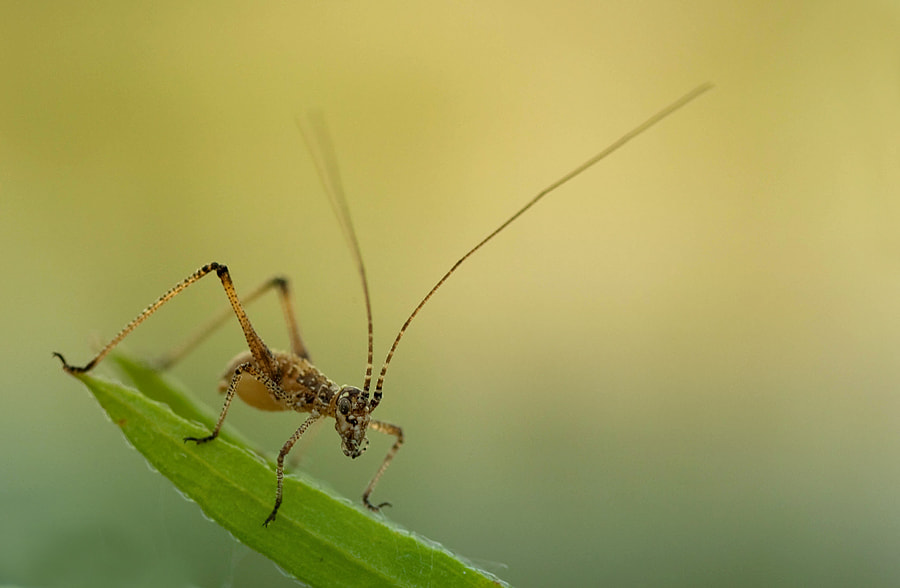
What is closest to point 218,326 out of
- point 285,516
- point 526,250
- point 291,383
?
point 291,383

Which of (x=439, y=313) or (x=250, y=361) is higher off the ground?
(x=250, y=361)

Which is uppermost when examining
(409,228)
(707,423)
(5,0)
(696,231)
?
(5,0)

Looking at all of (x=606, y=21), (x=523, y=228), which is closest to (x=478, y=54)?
(x=606, y=21)

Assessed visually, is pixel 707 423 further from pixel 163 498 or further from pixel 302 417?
pixel 163 498

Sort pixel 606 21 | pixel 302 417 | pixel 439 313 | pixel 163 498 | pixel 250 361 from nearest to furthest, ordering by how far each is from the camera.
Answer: pixel 163 498 → pixel 250 361 → pixel 302 417 → pixel 439 313 → pixel 606 21

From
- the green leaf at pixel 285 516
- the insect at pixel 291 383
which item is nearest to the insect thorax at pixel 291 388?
the insect at pixel 291 383

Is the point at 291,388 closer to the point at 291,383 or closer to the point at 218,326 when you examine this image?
the point at 291,383
